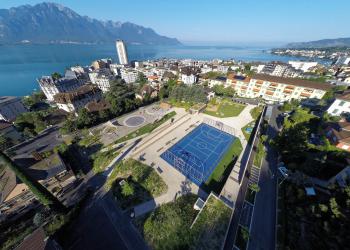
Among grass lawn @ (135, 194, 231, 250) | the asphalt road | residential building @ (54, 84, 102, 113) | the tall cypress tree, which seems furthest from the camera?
residential building @ (54, 84, 102, 113)

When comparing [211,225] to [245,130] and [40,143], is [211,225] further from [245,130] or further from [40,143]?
[40,143]

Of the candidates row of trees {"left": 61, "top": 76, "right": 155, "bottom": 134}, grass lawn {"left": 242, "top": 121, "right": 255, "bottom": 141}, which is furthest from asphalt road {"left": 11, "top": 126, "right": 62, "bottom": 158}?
grass lawn {"left": 242, "top": 121, "right": 255, "bottom": 141}

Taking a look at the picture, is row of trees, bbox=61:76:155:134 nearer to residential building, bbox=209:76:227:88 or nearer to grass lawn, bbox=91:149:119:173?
grass lawn, bbox=91:149:119:173

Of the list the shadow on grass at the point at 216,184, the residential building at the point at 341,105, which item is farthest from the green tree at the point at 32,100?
the residential building at the point at 341,105

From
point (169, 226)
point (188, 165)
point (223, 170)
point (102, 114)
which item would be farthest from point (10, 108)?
point (223, 170)

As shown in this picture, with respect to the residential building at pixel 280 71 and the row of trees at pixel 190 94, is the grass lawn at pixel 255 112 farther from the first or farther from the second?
the residential building at pixel 280 71

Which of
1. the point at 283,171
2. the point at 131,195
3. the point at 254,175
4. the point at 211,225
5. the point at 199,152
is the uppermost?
the point at 283,171
